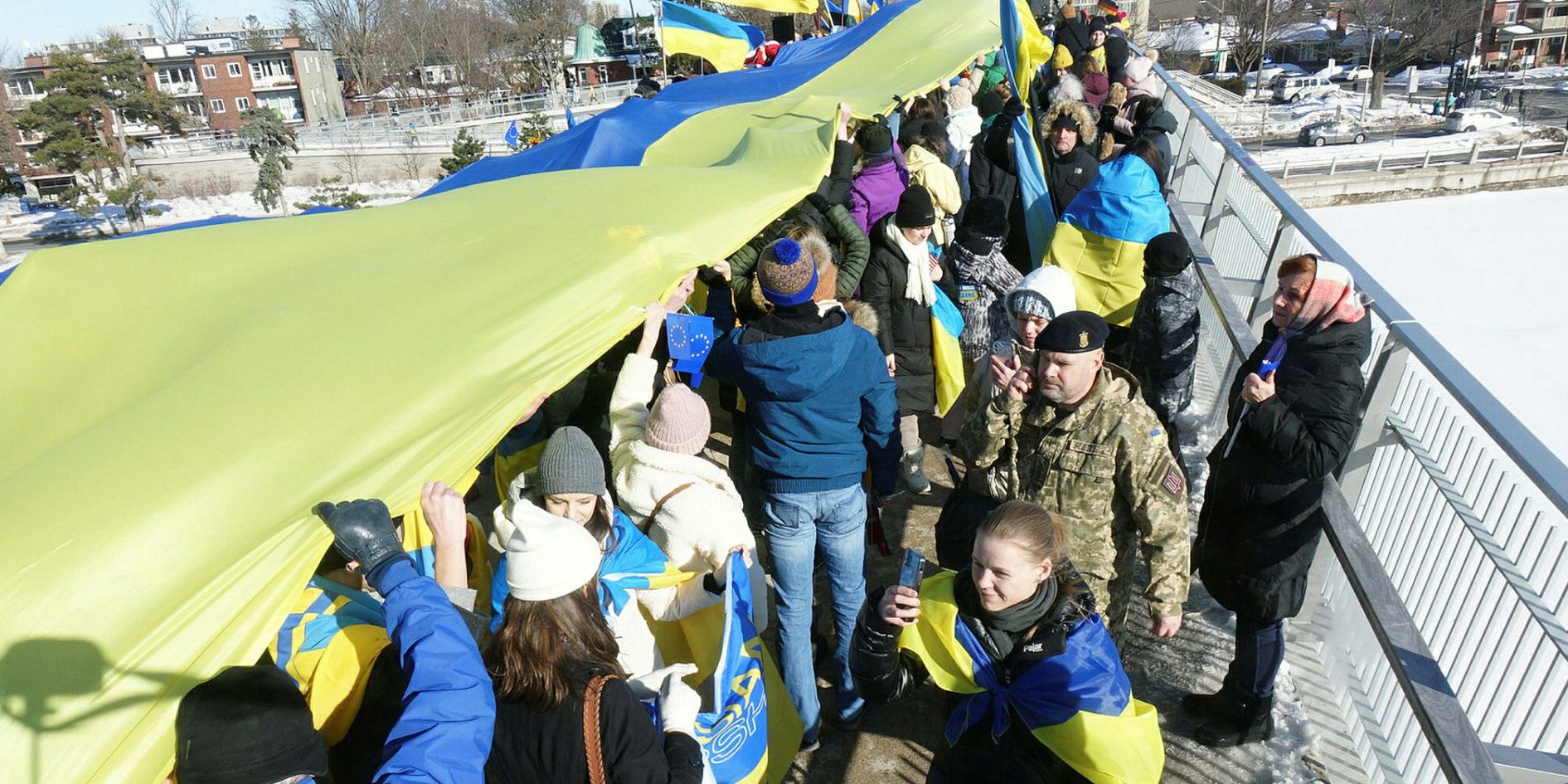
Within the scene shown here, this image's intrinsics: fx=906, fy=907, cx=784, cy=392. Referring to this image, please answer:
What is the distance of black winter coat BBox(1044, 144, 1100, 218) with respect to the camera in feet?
18.7

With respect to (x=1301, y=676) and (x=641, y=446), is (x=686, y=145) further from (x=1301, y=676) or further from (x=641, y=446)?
(x=1301, y=676)

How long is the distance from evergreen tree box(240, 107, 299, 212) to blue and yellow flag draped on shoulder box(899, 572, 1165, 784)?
36.7 meters

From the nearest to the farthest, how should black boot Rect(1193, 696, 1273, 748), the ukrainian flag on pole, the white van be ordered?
black boot Rect(1193, 696, 1273, 748)
the ukrainian flag on pole
the white van

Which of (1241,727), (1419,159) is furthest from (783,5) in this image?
(1419,159)

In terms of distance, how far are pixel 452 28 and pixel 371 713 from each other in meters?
61.2

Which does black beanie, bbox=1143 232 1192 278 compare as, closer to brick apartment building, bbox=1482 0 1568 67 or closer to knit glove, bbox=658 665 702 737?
knit glove, bbox=658 665 702 737

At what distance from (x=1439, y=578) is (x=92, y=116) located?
164 feet

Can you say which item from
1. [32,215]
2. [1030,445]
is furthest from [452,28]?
[1030,445]

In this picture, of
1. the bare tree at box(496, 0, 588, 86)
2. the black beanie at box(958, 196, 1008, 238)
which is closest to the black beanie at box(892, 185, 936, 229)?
the black beanie at box(958, 196, 1008, 238)

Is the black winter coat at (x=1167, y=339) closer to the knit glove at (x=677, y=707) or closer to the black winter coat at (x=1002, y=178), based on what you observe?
the black winter coat at (x=1002, y=178)

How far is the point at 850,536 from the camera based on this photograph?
3.33 m

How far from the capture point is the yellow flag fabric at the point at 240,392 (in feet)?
5.65

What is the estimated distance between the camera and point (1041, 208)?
223 inches

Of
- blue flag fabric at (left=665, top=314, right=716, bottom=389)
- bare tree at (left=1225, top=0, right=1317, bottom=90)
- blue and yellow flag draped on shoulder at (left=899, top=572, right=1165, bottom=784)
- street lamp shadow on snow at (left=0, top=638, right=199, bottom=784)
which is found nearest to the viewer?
street lamp shadow on snow at (left=0, top=638, right=199, bottom=784)
